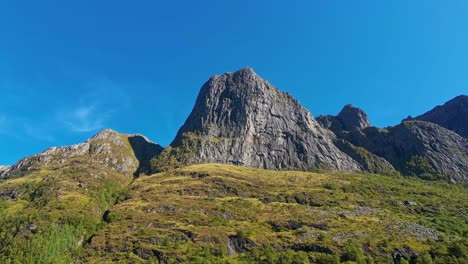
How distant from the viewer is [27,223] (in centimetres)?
19675

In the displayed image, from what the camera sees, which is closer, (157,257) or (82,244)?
(157,257)

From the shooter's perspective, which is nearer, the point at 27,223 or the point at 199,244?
the point at 199,244

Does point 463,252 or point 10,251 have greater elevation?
point 10,251

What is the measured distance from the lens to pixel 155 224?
192500 millimetres

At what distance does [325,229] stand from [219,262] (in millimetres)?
58577

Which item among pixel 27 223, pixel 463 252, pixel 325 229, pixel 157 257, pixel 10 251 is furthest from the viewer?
pixel 27 223

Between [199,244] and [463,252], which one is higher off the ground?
[199,244]

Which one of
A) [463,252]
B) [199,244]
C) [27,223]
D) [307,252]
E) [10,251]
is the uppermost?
[27,223]

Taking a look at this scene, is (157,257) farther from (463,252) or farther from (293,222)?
(463,252)

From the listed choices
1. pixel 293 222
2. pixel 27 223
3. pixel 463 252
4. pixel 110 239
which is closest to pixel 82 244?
pixel 110 239

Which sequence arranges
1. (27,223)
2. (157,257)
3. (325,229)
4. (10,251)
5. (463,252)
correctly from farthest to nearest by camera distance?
(27,223) → (325,229) → (10,251) → (157,257) → (463,252)

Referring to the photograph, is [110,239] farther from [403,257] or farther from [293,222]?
[403,257]

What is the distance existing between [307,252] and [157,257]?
63.3m

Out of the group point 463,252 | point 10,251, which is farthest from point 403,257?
point 10,251
